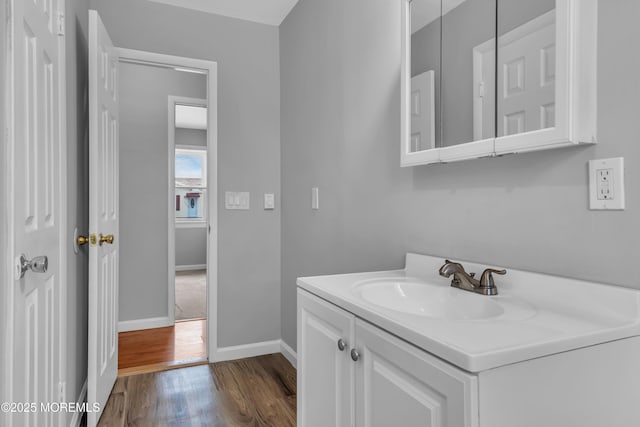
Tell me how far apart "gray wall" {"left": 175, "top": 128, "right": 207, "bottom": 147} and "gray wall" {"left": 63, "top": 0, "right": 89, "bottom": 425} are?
4263 millimetres

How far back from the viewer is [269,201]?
116 inches

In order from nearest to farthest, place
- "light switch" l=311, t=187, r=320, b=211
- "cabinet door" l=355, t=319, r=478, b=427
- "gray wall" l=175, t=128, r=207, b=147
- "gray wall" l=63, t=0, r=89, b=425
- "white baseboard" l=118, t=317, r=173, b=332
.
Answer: "cabinet door" l=355, t=319, r=478, b=427
"gray wall" l=63, t=0, r=89, b=425
"light switch" l=311, t=187, r=320, b=211
"white baseboard" l=118, t=317, r=173, b=332
"gray wall" l=175, t=128, r=207, b=147

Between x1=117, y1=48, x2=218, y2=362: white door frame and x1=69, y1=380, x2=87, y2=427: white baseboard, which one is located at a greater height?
x1=117, y1=48, x2=218, y2=362: white door frame

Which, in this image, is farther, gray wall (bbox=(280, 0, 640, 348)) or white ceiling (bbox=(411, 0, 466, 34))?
white ceiling (bbox=(411, 0, 466, 34))

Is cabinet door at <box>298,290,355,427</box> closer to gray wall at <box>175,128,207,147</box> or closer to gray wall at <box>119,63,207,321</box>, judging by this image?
gray wall at <box>119,63,207,321</box>

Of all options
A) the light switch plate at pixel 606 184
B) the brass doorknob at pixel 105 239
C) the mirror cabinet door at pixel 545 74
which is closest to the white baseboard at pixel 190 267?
the brass doorknob at pixel 105 239

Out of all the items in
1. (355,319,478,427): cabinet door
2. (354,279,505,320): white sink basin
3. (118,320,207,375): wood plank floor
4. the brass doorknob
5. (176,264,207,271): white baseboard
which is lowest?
(118,320,207,375): wood plank floor

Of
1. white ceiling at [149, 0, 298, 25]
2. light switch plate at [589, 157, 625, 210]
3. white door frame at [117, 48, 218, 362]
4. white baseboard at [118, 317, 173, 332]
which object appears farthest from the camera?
white baseboard at [118, 317, 173, 332]

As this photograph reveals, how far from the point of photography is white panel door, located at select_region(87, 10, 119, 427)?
187 cm

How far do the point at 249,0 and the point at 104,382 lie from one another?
2.45m

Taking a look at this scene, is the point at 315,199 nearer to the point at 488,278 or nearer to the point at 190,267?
the point at 488,278

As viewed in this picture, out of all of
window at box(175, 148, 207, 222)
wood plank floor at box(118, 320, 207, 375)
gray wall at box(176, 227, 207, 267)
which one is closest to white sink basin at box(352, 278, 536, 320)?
wood plank floor at box(118, 320, 207, 375)

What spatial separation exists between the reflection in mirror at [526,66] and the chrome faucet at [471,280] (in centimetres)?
41

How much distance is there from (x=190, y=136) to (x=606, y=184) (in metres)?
6.34
